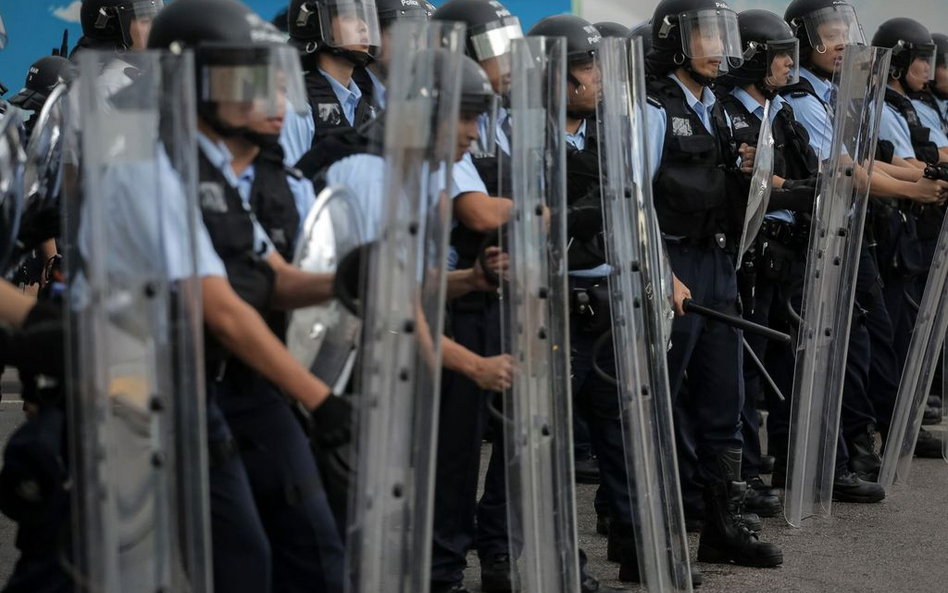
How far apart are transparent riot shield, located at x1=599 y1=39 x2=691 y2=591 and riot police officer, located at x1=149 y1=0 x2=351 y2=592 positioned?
4.63ft

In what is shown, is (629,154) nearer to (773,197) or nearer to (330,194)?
(330,194)

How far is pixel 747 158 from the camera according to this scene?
5.92m

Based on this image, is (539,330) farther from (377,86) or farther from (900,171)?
(900,171)

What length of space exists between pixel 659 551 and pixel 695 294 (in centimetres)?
127

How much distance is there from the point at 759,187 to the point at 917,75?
9.71 feet

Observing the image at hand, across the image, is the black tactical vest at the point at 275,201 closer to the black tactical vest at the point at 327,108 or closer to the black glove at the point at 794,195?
the black tactical vest at the point at 327,108

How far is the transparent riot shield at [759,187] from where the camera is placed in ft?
18.9

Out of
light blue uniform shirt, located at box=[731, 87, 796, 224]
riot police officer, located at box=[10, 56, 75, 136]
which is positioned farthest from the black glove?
riot police officer, located at box=[10, 56, 75, 136]

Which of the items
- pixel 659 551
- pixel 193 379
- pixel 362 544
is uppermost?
pixel 193 379

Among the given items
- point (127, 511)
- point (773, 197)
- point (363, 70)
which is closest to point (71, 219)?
point (127, 511)

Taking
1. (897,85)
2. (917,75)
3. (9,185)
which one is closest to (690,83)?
(897,85)

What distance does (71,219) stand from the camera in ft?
9.60

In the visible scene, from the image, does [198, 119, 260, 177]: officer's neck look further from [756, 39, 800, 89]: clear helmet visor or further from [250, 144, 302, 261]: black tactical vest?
[756, 39, 800, 89]: clear helmet visor

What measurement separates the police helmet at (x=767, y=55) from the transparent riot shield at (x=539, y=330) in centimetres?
267
